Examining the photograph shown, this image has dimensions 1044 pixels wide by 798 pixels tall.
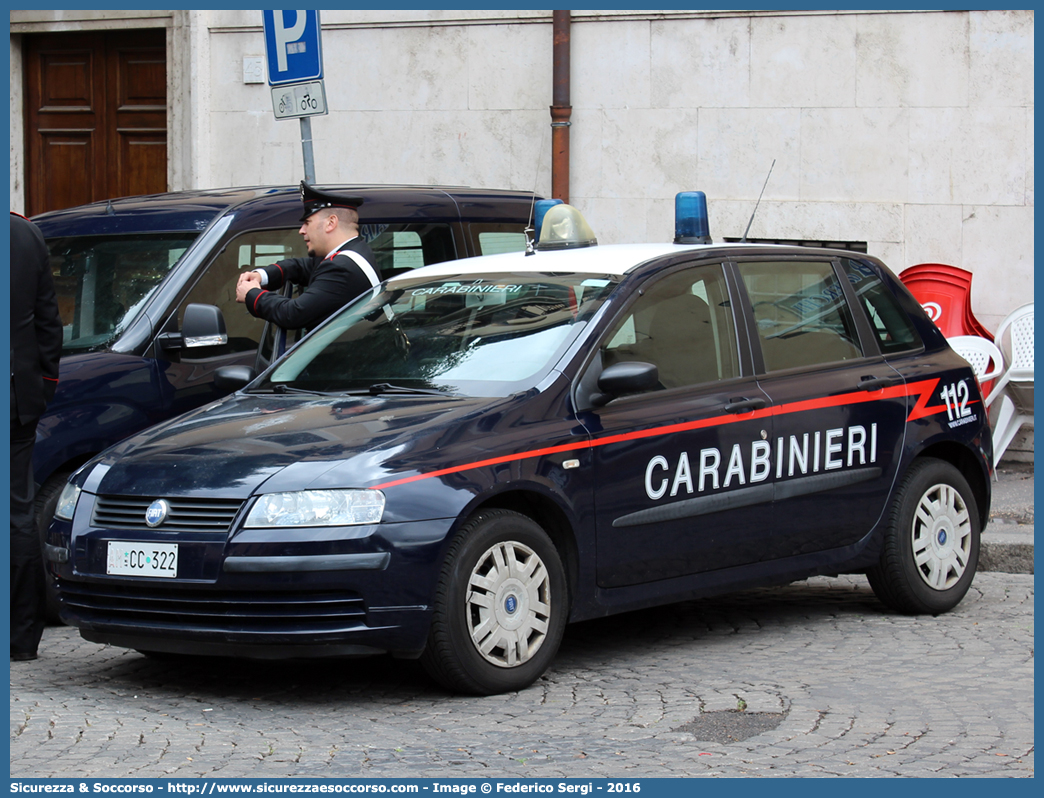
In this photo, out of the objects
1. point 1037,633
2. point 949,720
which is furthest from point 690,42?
point 949,720

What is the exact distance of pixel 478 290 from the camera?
255 inches

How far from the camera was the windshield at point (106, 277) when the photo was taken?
23.9ft

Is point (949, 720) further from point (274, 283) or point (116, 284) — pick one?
point (116, 284)

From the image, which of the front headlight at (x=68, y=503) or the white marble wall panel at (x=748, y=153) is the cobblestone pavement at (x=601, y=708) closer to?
A: the front headlight at (x=68, y=503)

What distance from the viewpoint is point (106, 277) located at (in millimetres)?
7535

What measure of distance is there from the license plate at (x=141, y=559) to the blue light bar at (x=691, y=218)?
9.62ft

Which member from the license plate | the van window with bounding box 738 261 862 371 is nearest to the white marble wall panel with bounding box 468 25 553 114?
the van window with bounding box 738 261 862 371

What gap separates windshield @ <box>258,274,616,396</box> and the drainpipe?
19.2 feet

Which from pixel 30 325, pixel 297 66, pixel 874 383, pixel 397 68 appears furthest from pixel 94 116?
pixel 874 383

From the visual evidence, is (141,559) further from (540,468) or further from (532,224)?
(532,224)

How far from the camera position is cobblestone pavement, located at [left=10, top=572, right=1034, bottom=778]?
4.64 meters

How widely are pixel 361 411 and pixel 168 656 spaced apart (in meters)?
1.43

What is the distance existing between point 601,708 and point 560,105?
7.80 meters

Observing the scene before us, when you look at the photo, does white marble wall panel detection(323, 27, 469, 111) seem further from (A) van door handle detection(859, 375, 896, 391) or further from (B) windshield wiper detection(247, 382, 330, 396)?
(B) windshield wiper detection(247, 382, 330, 396)
